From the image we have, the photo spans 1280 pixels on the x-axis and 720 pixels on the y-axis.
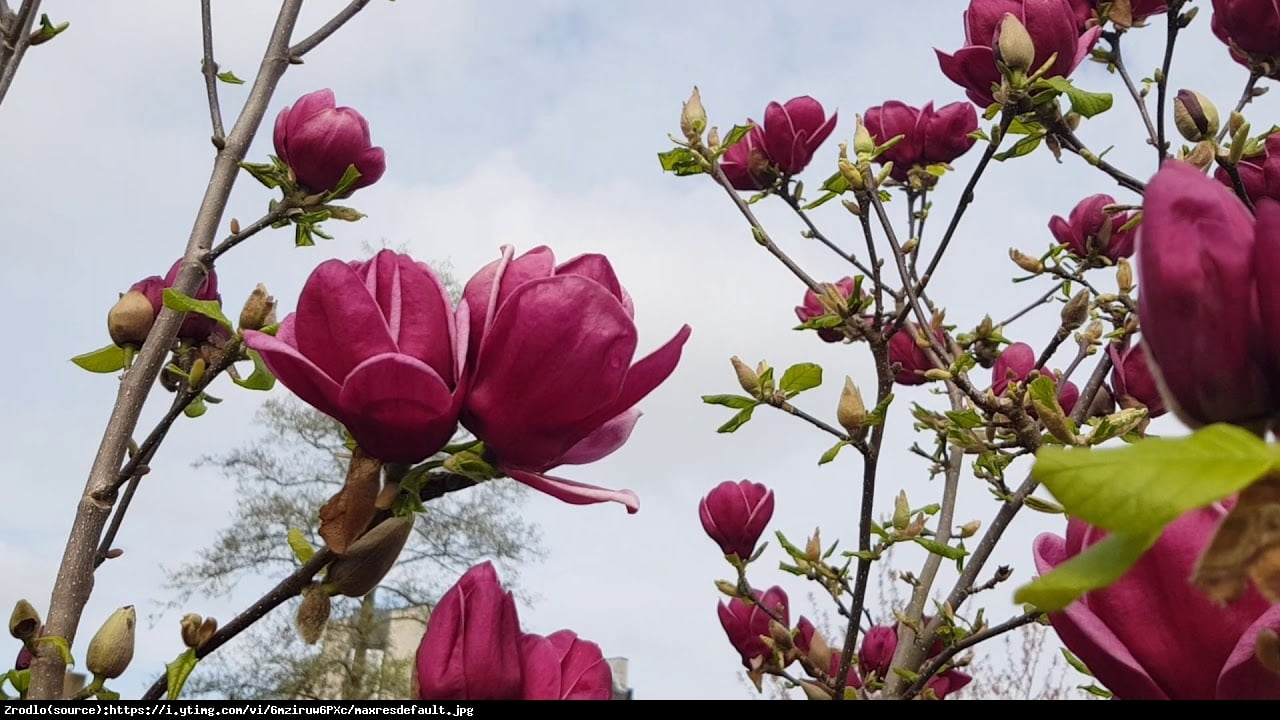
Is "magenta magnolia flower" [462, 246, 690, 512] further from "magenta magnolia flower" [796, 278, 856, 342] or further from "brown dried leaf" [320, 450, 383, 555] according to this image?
"magenta magnolia flower" [796, 278, 856, 342]

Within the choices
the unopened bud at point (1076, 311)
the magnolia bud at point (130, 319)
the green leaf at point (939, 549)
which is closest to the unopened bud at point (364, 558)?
the magnolia bud at point (130, 319)

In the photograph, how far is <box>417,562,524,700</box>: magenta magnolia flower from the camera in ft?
1.76

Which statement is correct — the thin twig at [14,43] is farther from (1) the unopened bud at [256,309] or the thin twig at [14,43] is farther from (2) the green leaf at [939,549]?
(2) the green leaf at [939,549]

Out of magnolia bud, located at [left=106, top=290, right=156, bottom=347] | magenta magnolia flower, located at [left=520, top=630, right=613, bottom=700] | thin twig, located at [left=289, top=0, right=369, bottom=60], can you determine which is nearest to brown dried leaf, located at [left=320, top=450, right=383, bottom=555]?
magenta magnolia flower, located at [left=520, top=630, right=613, bottom=700]

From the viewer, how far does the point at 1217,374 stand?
0.34 meters

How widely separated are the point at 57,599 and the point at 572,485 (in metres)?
0.42

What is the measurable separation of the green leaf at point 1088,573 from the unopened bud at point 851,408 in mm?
1049

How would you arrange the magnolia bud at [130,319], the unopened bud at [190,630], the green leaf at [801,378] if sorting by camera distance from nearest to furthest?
the unopened bud at [190,630] → the magnolia bud at [130,319] → the green leaf at [801,378]

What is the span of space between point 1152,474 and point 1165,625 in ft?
0.54

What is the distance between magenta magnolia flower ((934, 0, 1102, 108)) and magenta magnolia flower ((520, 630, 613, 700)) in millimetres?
960

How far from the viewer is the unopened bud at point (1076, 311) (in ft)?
5.42

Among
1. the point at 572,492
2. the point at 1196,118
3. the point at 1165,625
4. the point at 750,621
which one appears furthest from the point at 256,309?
the point at 750,621
